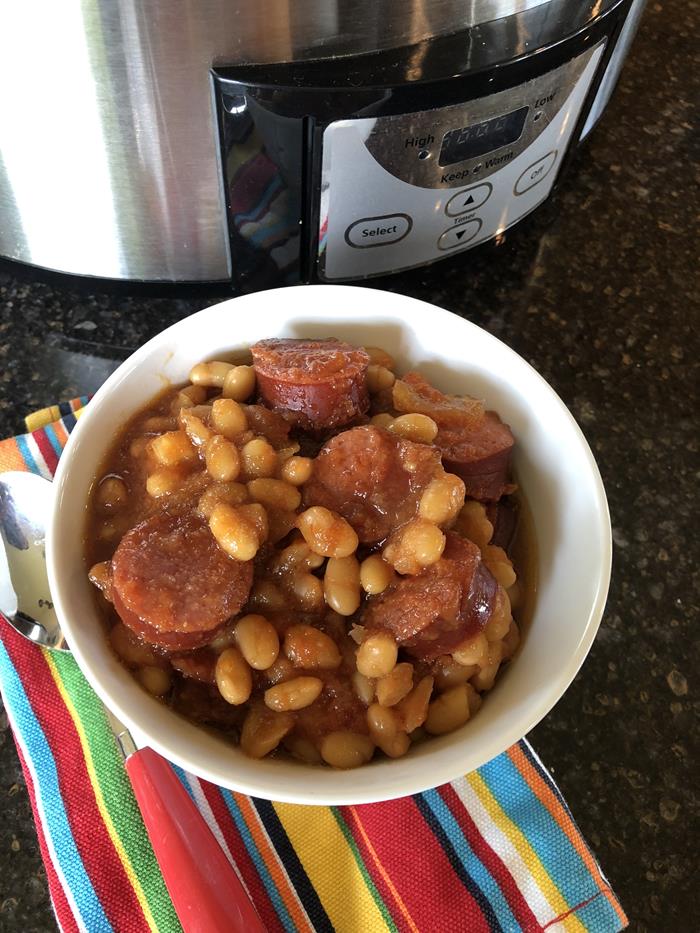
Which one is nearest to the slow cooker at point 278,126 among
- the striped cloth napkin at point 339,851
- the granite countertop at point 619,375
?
the granite countertop at point 619,375

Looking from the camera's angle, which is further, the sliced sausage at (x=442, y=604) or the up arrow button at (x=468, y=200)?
the up arrow button at (x=468, y=200)

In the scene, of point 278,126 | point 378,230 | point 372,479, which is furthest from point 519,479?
point 278,126

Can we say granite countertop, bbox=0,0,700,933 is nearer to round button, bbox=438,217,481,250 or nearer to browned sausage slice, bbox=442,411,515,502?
round button, bbox=438,217,481,250

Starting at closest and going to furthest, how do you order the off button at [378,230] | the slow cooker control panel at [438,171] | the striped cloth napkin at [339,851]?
the striped cloth napkin at [339,851], the slow cooker control panel at [438,171], the off button at [378,230]

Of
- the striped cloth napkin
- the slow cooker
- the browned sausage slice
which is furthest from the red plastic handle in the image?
the slow cooker

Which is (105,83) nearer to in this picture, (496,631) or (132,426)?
(132,426)

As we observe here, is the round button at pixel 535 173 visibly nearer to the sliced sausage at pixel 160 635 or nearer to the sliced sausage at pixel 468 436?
the sliced sausage at pixel 468 436

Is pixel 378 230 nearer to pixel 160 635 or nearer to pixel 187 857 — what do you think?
pixel 160 635
